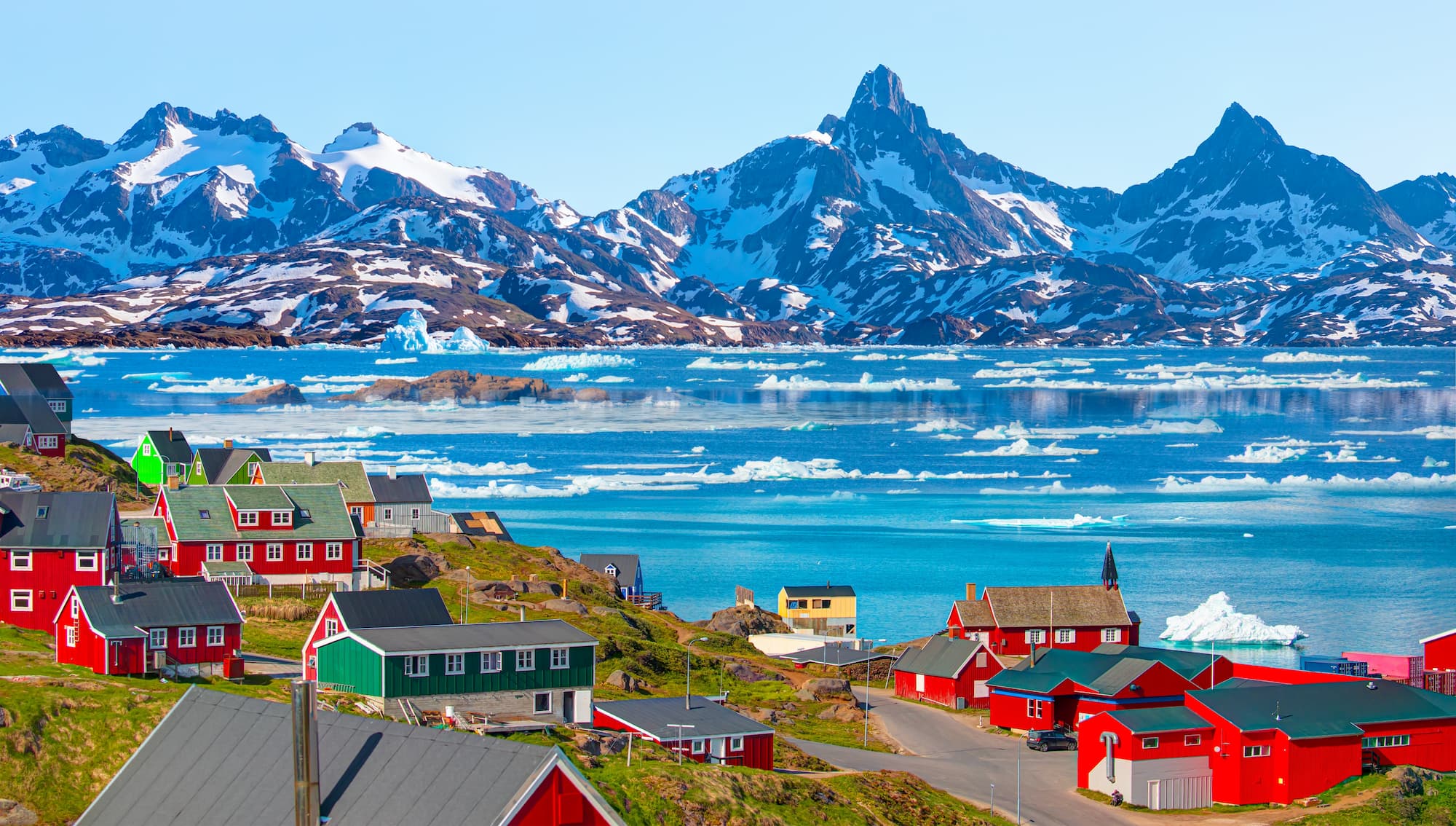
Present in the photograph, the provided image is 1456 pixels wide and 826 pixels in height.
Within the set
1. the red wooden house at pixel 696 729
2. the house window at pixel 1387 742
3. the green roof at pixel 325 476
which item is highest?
the green roof at pixel 325 476

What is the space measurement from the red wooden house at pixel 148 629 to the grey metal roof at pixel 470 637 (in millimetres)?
4618

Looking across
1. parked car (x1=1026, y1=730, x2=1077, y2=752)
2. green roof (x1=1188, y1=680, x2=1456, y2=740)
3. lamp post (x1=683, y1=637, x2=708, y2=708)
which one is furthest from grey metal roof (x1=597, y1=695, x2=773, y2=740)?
green roof (x1=1188, y1=680, x2=1456, y2=740)

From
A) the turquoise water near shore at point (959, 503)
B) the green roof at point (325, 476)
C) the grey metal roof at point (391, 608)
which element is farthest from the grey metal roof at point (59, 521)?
the turquoise water near shore at point (959, 503)

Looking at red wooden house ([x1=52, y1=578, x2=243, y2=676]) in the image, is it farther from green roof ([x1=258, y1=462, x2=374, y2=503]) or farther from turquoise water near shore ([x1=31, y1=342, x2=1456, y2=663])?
turquoise water near shore ([x1=31, y1=342, x2=1456, y2=663])

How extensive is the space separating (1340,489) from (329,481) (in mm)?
92264

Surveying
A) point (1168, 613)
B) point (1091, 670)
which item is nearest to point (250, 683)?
point (1091, 670)

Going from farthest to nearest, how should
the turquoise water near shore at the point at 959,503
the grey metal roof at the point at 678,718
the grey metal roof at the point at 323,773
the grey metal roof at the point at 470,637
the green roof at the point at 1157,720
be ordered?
the turquoise water near shore at the point at 959,503
the green roof at the point at 1157,720
the grey metal roof at the point at 470,637
the grey metal roof at the point at 678,718
the grey metal roof at the point at 323,773

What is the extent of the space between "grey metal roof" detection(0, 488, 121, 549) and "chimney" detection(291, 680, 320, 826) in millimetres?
30439

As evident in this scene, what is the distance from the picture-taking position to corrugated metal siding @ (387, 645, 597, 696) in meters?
39.0

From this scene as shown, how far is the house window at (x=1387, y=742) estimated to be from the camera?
153 ft

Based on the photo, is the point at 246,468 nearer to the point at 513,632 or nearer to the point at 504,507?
the point at 513,632

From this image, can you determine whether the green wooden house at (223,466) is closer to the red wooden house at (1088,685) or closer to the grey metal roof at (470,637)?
the grey metal roof at (470,637)

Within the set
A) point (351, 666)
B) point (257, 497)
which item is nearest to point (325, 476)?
point (257, 497)

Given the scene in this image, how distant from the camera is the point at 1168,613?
256 feet
